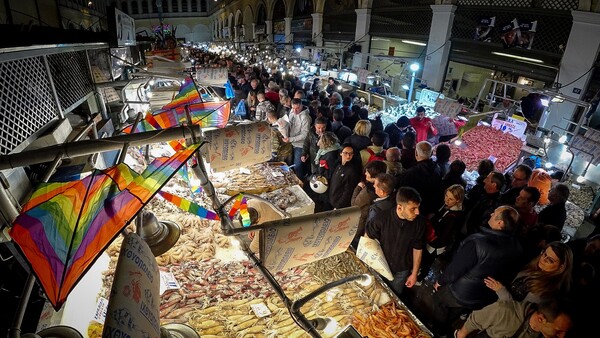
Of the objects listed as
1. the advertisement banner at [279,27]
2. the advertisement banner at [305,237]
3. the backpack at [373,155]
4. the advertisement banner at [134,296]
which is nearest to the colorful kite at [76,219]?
the advertisement banner at [134,296]

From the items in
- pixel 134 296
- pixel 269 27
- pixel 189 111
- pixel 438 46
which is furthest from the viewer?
pixel 269 27

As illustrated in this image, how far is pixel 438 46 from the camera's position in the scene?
1241 cm

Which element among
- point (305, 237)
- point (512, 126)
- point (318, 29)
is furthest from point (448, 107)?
point (318, 29)

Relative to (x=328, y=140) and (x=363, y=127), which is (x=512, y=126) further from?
(x=328, y=140)

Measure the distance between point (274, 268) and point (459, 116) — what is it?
8.20m

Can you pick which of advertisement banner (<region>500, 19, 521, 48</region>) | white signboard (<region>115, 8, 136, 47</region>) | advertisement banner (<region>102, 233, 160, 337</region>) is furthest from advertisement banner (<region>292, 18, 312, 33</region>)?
advertisement banner (<region>102, 233, 160, 337</region>)

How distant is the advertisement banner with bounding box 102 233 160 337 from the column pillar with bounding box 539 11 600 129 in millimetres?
8803

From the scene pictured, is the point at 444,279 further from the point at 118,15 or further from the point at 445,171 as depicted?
the point at 118,15

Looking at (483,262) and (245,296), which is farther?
(483,262)

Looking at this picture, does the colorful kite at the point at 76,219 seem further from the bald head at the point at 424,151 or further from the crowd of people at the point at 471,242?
the bald head at the point at 424,151

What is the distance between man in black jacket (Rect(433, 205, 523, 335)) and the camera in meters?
3.64

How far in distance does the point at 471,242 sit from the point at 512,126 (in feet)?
20.9

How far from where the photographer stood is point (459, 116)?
8609 mm

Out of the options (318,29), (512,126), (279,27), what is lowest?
(512,126)
